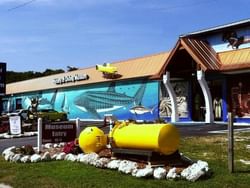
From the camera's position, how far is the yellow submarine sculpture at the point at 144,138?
36.2ft

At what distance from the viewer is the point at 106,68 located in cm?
4325

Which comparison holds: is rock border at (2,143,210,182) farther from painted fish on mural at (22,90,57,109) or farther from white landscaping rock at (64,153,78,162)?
painted fish on mural at (22,90,57,109)

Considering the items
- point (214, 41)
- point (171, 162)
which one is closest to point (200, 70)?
point (214, 41)

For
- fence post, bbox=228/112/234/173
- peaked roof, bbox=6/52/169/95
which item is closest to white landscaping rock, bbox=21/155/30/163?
fence post, bbox=228/112/234/173

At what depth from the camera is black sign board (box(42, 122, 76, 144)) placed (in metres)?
15.1

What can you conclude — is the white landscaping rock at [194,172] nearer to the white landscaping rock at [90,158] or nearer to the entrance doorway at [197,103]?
the white landscaping rock at [90,158]

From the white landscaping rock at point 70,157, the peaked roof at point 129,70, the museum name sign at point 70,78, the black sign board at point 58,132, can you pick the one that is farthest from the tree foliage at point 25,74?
the white landscaping rock at point 70,157

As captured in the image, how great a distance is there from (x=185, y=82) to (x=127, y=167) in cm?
2434

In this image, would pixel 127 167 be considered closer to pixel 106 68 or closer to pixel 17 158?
pixel 17 158

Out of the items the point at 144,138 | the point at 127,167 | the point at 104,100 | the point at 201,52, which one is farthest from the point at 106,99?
Result: the point at 127,167

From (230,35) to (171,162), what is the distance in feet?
64.9

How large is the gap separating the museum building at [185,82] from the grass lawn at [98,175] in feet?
40.6

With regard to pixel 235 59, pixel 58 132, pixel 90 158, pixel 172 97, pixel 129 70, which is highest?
pixel 129 70

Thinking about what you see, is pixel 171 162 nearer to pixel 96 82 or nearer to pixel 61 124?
pixel 61 124
